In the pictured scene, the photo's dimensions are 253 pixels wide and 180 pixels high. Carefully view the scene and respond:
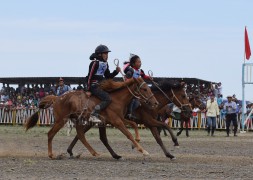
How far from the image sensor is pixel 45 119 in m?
44.2

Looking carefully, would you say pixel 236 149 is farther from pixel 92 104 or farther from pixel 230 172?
pixel 230 172

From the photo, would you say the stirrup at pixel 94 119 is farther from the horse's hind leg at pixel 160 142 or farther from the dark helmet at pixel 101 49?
the dark helmet at pixel 101 49

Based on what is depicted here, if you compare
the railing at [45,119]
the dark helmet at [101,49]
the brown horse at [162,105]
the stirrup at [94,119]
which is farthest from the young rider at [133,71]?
the railing at [45,119]

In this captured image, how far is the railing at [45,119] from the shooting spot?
1620 inches

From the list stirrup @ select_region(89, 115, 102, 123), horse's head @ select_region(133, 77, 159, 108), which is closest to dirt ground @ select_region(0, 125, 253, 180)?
stirrup @ select_region(89, 115, 102, 123)

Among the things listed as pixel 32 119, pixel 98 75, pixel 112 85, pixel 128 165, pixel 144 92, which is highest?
pixel 98 75

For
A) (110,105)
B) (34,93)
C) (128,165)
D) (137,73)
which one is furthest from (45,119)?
(128,165)

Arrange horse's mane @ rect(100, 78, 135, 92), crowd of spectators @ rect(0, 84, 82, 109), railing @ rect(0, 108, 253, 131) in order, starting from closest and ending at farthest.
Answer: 1. horse's mane @ rect(100, 78, 135, 92)
2. railing @ rect(0, 108, 253, 131)
3. crowd of spectators @ rect(0, 84, 82, 109)

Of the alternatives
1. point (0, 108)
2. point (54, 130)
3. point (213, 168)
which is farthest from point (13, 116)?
point (213, 168)

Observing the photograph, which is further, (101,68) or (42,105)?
(42,105)

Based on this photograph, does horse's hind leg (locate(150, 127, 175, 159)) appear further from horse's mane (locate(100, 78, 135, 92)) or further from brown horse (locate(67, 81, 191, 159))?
horse's mane (locate(100, 78, 135, 92))

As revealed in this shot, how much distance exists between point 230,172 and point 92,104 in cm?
486

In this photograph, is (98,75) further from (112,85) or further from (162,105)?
(162,105)

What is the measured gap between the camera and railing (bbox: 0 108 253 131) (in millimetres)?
41156
